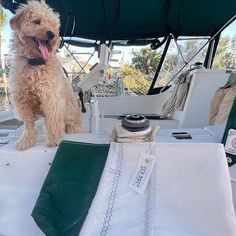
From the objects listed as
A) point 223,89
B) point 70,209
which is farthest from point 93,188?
point 223,89

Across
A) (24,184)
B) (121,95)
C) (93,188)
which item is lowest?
(121,95)

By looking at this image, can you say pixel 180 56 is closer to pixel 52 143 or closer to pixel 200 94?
pixel 200 94

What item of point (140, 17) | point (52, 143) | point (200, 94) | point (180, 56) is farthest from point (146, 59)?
point (52, 143)

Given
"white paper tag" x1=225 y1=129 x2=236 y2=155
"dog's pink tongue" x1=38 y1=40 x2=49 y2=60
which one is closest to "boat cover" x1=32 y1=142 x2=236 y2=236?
"white paper tag" x1=225 y1=129 x2=236 y2=155

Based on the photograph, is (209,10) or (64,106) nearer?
(64,106)

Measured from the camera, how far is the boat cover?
3.46ft

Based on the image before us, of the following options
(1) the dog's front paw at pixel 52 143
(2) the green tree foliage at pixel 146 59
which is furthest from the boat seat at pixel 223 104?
(2) the green tree foliage at pixel 146 59

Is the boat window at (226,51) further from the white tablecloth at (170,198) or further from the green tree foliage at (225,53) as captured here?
the white tablecloth at (170,198)

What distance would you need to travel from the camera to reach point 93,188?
1.21 meters

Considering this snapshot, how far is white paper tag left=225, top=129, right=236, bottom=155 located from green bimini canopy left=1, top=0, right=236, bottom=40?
217 cm

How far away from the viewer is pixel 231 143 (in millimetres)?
1306

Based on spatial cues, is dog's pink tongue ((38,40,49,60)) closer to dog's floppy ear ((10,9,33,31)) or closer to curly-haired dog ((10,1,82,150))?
curly-haired dog ((10,1,82,150))

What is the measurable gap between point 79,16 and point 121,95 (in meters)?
1.76

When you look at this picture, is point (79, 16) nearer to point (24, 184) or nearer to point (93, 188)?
point (24, 184)
